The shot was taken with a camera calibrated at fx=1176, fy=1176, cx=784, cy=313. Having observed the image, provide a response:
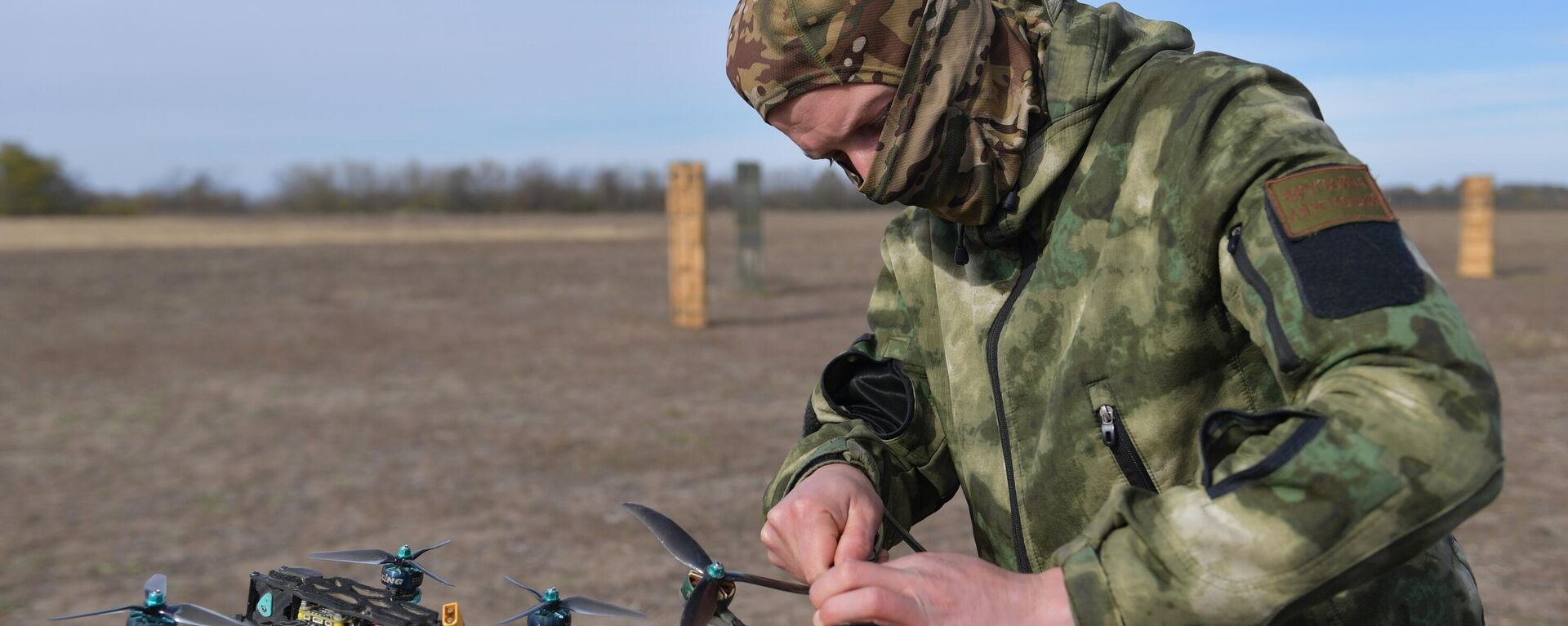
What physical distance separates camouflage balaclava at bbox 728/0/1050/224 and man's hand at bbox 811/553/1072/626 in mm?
682

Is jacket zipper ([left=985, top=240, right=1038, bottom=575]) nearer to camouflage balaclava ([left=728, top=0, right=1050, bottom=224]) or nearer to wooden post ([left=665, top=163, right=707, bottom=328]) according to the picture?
camouflage balaclava ([left=728, top=0, right=1050, bottom=224])

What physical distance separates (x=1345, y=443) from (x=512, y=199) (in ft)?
242

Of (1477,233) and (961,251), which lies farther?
(1477,233)

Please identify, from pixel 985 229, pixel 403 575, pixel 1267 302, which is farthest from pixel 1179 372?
pixel 403 575

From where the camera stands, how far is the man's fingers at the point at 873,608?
1.53 metres

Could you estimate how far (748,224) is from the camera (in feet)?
73.7

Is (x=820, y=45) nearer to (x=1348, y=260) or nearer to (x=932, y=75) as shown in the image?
(x=932, y=75)

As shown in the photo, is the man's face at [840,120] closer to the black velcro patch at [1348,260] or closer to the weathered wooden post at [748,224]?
the black velcro patch at [1348,260]

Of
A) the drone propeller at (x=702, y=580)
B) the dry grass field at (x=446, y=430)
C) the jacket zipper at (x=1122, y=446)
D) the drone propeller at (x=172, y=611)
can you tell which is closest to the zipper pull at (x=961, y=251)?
the jacket zipper at (x=1122, y=446)

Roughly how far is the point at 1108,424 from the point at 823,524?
0.52m

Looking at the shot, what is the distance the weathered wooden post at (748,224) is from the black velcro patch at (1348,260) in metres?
20.3

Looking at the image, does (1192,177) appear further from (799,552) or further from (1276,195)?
(799,552)

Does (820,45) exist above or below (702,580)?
above

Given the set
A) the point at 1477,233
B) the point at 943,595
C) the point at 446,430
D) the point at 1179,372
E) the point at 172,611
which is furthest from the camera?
the point at 1477,233
